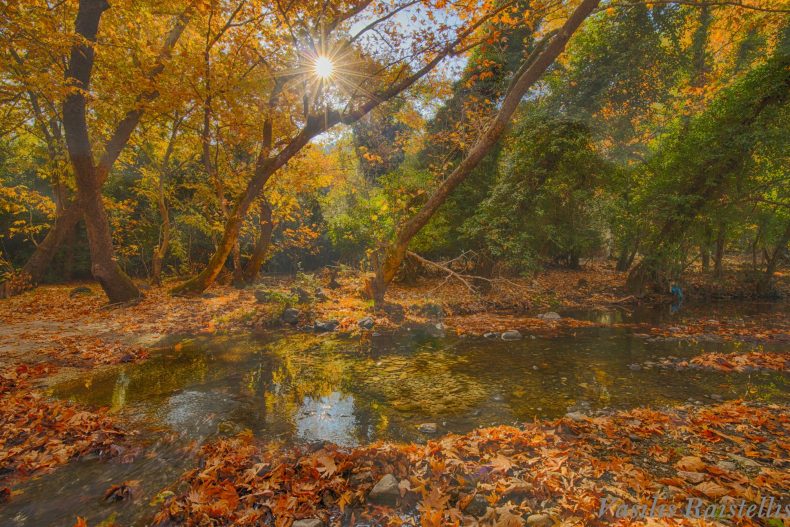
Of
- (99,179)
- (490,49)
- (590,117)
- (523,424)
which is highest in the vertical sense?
(490,49)

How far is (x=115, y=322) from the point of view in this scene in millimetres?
8688

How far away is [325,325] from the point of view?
9.12 metres

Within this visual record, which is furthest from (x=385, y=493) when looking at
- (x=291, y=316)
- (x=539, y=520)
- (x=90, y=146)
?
(x=90, y=146)

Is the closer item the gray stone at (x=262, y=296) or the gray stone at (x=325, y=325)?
the gray stone at (x=325, y=325)

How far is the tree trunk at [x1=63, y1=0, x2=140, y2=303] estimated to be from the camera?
8516mm

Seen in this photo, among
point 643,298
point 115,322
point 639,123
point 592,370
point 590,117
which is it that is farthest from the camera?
point 639,123

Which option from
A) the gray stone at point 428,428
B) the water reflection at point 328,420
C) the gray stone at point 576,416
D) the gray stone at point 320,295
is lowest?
the water reflection at point 328,420

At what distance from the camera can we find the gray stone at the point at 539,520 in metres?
2.41

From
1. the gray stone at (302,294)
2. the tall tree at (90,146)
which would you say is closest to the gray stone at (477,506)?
the gray stone at (302,294)

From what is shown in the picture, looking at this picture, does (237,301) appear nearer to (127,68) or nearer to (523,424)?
(127,68)

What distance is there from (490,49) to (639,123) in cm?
1278

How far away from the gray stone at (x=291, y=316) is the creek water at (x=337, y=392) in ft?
5.18

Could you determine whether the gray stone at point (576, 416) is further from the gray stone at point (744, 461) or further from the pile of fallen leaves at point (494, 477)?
the gray stone at point (744, 461)

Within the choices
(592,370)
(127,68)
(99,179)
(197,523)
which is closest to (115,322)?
(99,179)
